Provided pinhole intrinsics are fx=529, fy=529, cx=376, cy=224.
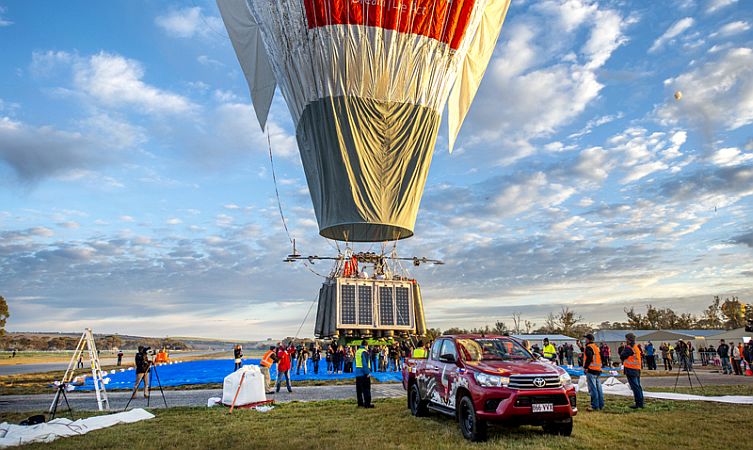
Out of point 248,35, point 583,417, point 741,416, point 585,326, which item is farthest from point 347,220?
point 585,326

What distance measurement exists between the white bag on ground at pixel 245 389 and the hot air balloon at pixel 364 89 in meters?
9.88

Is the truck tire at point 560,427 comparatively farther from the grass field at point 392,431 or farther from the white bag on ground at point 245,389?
the white bag on ground at point 245,389

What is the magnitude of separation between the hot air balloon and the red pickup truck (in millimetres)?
13215

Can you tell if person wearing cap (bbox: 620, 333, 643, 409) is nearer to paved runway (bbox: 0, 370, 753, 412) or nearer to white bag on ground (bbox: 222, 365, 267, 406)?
paved runway (bbox: 0, 370, 753, 412)

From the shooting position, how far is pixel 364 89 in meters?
23.2

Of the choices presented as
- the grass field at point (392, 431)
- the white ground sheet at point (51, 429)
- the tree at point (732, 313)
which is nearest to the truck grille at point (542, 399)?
the grass field at point (392, 431)

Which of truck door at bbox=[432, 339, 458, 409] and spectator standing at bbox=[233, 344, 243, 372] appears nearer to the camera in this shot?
truck door at bbox=[432, 339, 458, 409]

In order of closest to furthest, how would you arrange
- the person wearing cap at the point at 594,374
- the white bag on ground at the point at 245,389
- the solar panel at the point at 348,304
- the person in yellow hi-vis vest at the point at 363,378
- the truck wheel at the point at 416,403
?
1. the truck wheel at the point at 416,403
2. the person wearing cap at the point at 594,374
3. the person in yellow hi-vis vest at the point at 363,378
4. the white bag on ground at the point at 245,389
5. the solar panel at the point at 348,304

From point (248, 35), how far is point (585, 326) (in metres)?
95.8

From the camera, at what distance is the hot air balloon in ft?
74.3

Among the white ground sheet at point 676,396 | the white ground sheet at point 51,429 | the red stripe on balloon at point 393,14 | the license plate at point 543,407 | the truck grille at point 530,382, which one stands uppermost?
the red stripe on balloon at point 393,14

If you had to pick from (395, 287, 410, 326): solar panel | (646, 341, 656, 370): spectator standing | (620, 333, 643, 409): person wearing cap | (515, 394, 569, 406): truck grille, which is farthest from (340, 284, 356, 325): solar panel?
(515, 394, 569, 406): truck grille

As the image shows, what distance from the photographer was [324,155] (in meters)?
23.5

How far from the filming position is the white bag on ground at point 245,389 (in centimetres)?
1404
